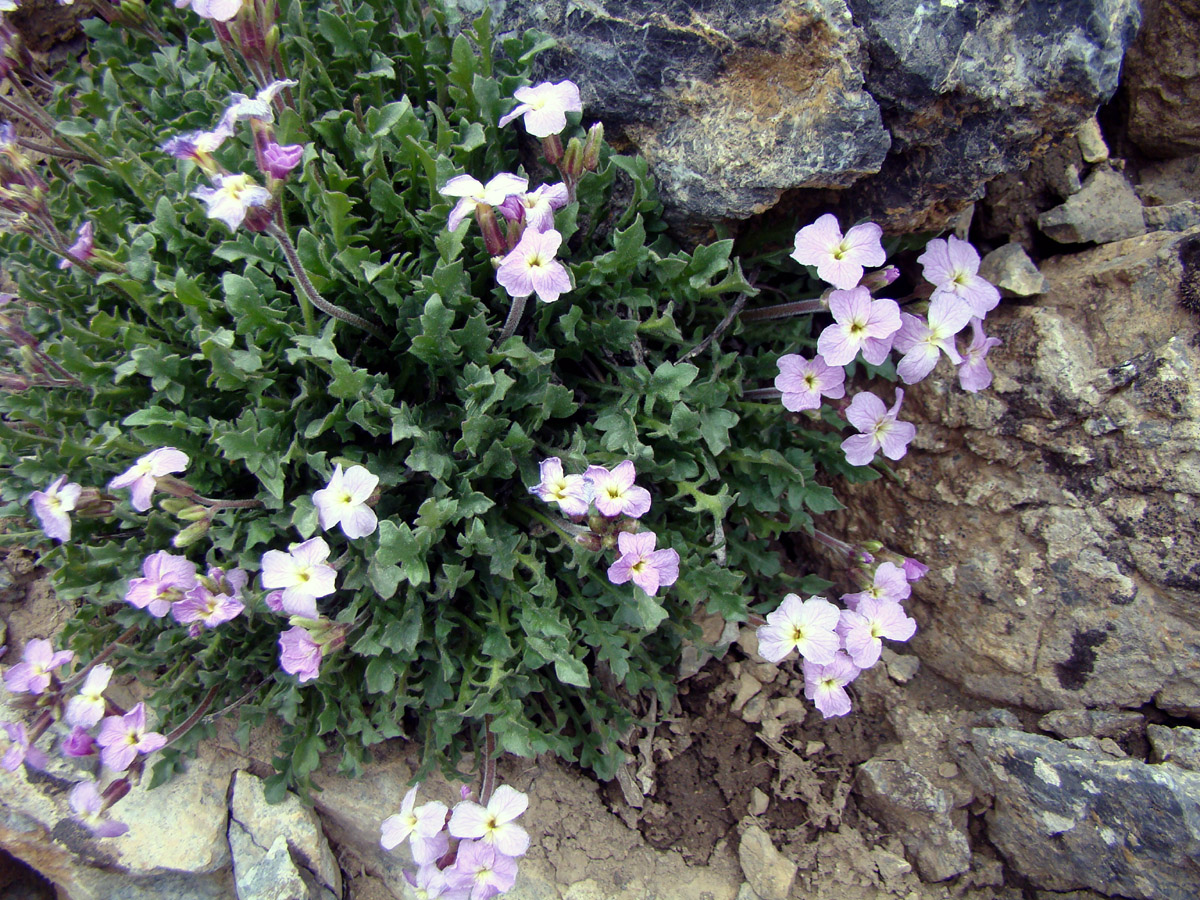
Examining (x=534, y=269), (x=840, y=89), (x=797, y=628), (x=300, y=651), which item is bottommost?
(x=797, y=628)

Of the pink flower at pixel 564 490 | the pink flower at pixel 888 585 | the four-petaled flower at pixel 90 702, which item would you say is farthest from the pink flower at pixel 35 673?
the pink flower at pixel 888 585

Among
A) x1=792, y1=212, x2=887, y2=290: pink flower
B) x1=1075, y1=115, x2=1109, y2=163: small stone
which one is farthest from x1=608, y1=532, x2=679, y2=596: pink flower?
x1=1075, y1=115, x2=1109, y2=163: small stone

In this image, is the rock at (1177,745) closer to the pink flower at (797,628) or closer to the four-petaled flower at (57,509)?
the pink flower at (797,628)

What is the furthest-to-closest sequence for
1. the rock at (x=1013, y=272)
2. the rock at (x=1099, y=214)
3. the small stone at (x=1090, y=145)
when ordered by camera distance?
the small stone at (x=1090, y=145) < the rock at (x=1099, y=214) < the rock at (x=1013, y=272)

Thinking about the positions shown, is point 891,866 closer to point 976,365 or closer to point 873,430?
point 873,430

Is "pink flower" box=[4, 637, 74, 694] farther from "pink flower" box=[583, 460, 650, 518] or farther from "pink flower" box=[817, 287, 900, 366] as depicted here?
"pink flower" box=[817, 287, 900, 366]

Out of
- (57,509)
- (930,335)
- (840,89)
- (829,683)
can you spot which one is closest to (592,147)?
(840,89)

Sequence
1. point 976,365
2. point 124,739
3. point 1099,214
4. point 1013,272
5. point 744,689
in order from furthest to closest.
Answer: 1. point 744,689
2. point 1099,214
3. point 1013,272
4. point 976,365
5. point 124,739
